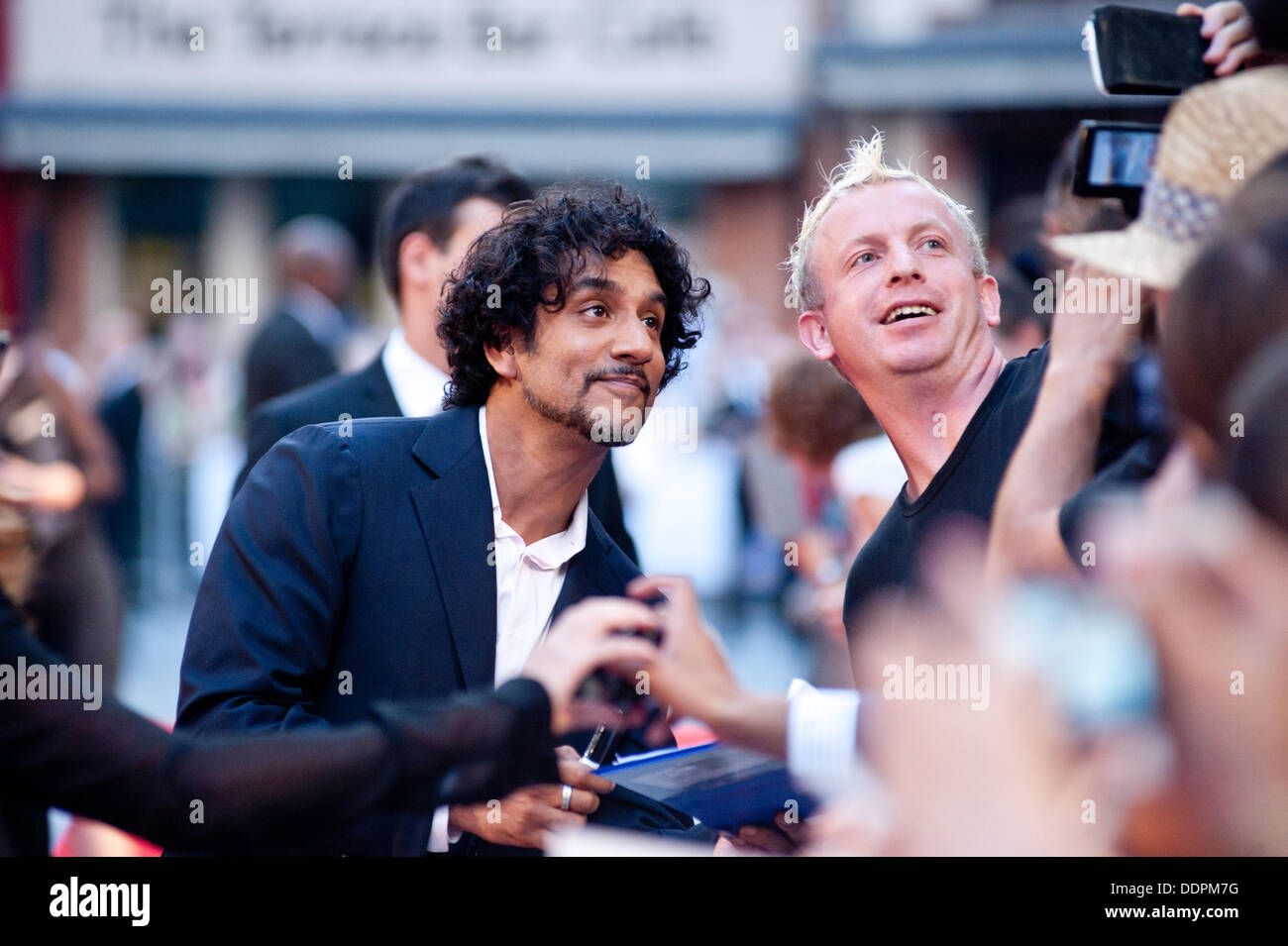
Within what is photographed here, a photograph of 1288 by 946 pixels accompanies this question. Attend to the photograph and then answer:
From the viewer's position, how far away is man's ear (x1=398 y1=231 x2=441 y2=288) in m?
3.54

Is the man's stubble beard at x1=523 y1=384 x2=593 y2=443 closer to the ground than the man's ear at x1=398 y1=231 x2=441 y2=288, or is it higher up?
closer to the ground

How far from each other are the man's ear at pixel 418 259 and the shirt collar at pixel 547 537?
3.81ft

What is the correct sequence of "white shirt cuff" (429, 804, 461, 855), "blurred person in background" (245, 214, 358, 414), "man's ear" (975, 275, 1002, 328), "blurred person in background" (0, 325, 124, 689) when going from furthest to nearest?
1. "blurred person in background" (245, 214, 358, 414)
2. "blurred person in background" (0, 325, 124, 689)
3. "man's ear" (975, 275, 1002, 328)
4. "white shirt cuff" (429, 804, 461, 855)

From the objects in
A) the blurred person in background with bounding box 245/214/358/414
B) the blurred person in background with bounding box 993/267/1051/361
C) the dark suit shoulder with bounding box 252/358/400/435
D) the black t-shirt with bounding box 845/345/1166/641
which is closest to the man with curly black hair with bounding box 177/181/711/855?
the black t-shirt with bounding box 845/345/1166/641

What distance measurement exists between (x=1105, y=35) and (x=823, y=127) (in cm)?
1130

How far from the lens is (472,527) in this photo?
234cm

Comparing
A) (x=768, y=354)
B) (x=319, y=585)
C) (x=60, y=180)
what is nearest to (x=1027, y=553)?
(x=319, y=585)

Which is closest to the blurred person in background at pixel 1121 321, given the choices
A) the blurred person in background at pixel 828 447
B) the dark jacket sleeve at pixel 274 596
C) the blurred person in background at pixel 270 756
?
the blurred person in background at pixel 270 756

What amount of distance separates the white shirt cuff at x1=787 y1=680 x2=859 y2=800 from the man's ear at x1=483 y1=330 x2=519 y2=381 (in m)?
0.84

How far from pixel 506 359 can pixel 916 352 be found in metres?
0.75

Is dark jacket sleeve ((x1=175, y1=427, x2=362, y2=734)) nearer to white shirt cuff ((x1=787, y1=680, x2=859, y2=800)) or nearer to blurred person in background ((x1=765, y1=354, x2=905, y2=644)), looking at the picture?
white shirt cuff ((x1=787, y1=680, x2=859, y2=800))

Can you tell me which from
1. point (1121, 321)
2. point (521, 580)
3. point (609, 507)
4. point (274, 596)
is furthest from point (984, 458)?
point (274, 596)

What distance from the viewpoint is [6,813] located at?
296 centimetres

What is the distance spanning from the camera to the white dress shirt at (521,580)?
2.36 metres
